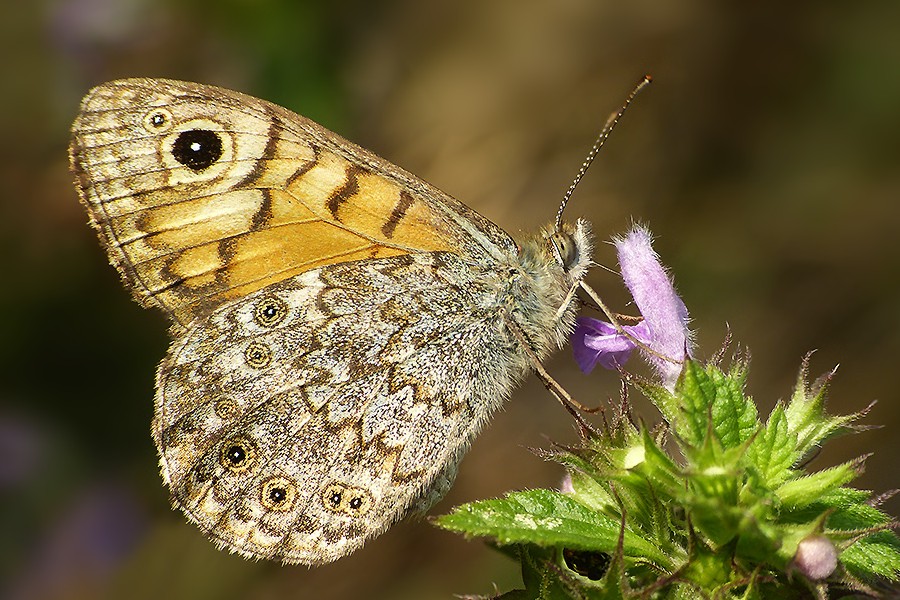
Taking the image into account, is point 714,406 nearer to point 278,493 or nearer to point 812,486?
point 812,486

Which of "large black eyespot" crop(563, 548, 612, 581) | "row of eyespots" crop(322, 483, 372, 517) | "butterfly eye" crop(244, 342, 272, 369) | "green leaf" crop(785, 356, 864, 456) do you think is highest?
"green leaf" crop(785, 356, 864, 456)

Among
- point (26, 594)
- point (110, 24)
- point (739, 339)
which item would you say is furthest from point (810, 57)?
point (26, 594)

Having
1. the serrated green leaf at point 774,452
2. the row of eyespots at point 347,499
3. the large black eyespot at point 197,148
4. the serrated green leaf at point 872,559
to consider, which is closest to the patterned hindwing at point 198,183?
the large black eyespot at point 197,148

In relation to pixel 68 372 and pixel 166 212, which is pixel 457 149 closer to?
pixel 68 372

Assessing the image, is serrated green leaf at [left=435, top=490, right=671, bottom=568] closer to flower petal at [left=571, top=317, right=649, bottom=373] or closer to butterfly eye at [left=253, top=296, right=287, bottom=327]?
flower petal at [left=571, top=317, right=649, bottom=373]

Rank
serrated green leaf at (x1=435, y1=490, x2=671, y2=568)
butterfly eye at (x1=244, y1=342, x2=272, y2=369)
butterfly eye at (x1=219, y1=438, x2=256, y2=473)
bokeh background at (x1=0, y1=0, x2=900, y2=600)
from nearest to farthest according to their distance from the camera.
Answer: serrated green leaf at (x1=435, y1=490, x2=671, y2=568) < butterfly eye at (x1=219, y1=438, x2=256, y2=473) < butterfly eye at (x1=244, y1=342, x2=272, y2=369) < bokeh background at (x1=0, y1=0, x2=900, y2=600)

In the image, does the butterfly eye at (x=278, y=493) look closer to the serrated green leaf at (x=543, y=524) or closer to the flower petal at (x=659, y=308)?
the serrated green leaf at (x=543, y=524)

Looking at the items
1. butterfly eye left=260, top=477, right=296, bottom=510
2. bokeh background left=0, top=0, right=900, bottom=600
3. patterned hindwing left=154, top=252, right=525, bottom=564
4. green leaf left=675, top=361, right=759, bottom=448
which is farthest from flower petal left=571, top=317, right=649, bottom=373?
bokeh background left=0, top=0, right=900, bottom=600
